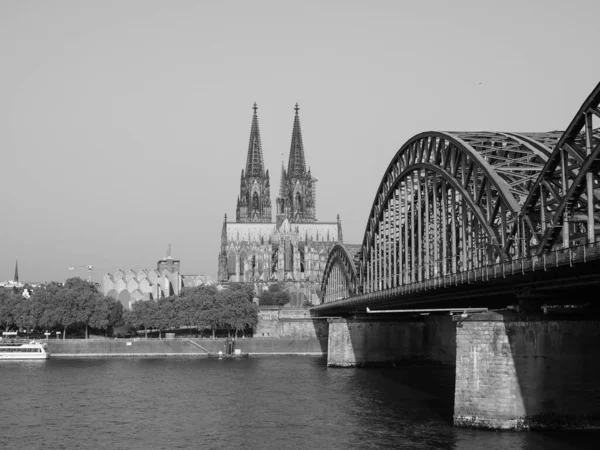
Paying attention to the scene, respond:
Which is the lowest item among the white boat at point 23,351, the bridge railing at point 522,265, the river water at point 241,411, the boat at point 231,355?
the river water at point 241,411

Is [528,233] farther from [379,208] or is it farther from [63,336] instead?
[63,336]

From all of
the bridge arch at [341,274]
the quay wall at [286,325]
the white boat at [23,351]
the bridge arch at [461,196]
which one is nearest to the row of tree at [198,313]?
the quay wall at [286,325]

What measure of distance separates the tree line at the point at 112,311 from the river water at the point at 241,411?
42.0 meters

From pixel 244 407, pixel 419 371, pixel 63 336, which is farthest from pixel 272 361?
pixel 244 407

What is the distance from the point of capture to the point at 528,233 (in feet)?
216

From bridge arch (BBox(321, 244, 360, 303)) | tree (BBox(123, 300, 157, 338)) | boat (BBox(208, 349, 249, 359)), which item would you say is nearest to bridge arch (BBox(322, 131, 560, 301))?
bridge arch (BBox(321, 244, 360, 303))

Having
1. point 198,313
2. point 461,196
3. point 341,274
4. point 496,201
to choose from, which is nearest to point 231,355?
point 198,313

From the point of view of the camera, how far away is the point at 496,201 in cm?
7056

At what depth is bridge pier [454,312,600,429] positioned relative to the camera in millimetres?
60188

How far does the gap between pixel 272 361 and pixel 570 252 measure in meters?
93.0

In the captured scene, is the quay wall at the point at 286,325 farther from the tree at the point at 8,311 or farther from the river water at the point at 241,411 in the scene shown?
the river water at the point at 241,411

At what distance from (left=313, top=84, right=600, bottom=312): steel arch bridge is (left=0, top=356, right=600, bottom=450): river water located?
9926mm

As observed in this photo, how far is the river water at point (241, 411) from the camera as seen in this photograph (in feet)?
202

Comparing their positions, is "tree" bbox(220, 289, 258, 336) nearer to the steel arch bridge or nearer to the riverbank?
the riverbank
